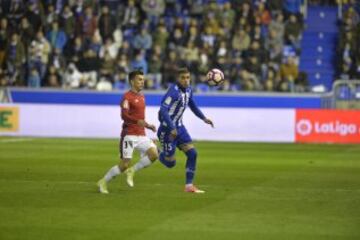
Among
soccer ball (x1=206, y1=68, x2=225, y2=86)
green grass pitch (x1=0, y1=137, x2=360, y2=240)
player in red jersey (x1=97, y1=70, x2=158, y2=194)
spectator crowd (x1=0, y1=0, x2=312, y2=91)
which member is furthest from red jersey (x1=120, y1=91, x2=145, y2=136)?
spectator crowd (x1=0, y1=0, x2=312, y2=91)

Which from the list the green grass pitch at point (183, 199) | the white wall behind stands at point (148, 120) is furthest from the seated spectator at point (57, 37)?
the green grass pitch at point (183, 199)

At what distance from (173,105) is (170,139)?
1.91 ft

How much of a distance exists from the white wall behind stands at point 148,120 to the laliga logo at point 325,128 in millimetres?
300

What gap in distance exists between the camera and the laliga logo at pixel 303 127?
28109 millimetres

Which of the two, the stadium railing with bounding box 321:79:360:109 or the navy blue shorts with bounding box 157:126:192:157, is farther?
the stadium railing with bounding box 321:79:360:109

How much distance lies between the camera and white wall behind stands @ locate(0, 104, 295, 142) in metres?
28.4

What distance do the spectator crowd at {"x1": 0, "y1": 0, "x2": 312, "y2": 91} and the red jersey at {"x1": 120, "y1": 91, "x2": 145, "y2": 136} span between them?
16.0 meters

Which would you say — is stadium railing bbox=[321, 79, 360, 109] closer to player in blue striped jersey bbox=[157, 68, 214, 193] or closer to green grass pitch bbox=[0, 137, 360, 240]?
green grass pitch bbox=[0, 137, 360, 240]

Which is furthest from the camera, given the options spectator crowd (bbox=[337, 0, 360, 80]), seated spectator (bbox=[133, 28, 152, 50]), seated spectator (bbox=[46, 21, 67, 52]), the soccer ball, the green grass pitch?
seated spectator (bbox=[46, 21, 67, 52])

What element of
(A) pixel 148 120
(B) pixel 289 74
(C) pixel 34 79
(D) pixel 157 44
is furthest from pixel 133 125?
(C) pixel 34 79

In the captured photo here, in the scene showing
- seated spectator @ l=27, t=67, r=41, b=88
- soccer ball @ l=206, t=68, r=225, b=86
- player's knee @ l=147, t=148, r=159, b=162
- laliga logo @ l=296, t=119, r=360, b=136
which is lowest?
laliga logo @ l=296, t=119, r=360, b=136

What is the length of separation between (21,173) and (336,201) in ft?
22.6

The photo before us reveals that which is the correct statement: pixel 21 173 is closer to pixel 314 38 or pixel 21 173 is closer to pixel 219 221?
pixel 219 221

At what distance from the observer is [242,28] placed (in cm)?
3152
